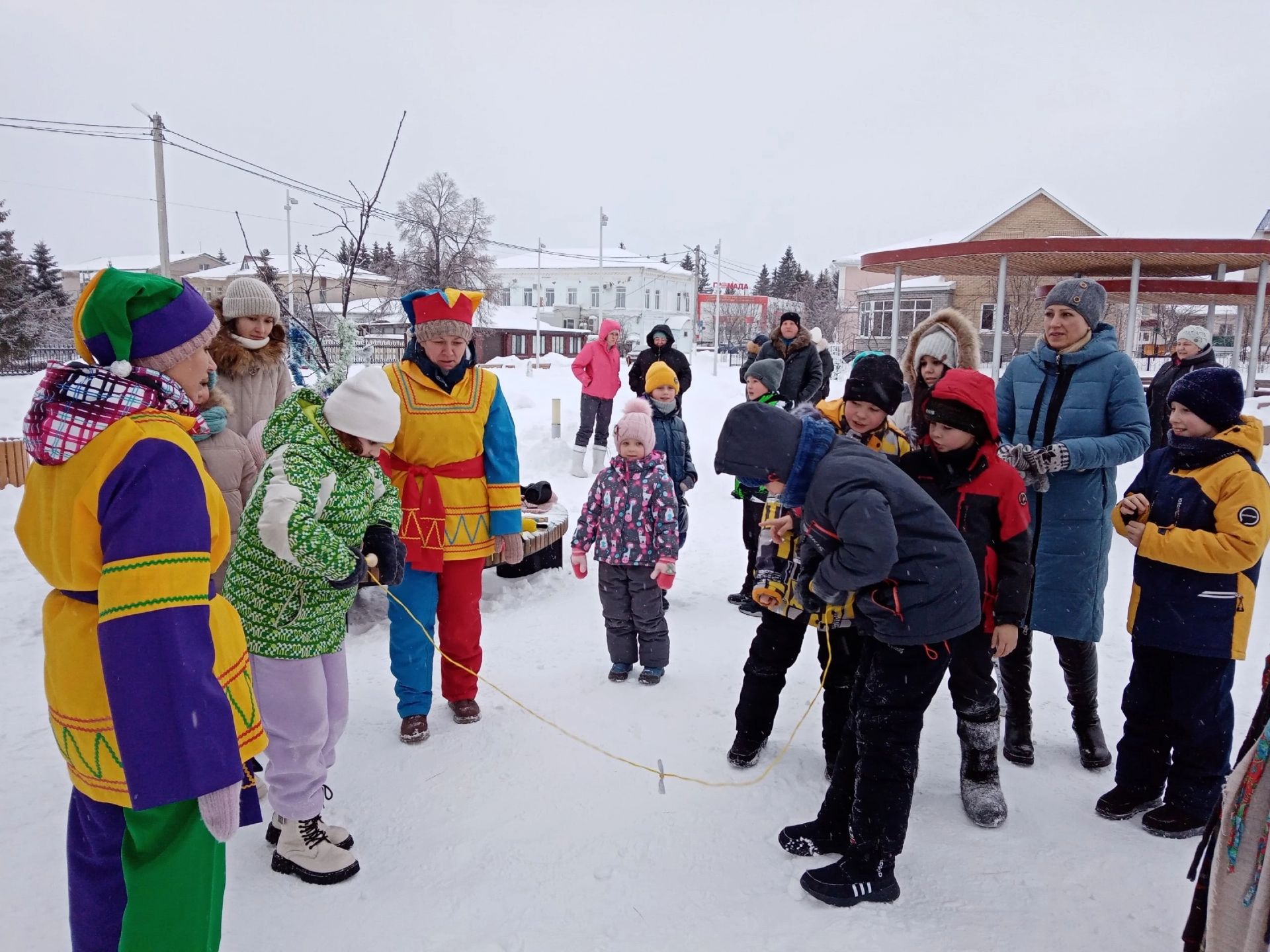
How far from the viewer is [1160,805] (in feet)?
10.4

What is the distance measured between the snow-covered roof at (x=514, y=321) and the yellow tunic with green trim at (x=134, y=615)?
43925 mm

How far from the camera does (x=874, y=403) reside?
10.8 feet

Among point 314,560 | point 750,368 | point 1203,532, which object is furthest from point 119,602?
point 750,368

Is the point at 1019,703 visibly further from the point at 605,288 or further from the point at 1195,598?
the point at 605,288

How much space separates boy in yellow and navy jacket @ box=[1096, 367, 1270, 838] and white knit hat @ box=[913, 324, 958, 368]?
44.6 inches

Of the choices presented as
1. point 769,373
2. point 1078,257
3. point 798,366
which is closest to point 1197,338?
point 798,366

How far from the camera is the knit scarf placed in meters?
2.72

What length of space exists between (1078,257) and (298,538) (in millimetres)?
13925

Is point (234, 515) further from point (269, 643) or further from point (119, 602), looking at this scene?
point (119, 602)

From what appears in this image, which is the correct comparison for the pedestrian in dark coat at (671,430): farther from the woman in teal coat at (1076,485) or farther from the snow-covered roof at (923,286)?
the snow-covered roof at (923,286)

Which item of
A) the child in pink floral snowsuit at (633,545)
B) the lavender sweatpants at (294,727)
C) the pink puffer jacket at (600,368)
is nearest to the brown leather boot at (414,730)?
the lavender sweatpants at (294,727)

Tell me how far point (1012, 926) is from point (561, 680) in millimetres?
2565

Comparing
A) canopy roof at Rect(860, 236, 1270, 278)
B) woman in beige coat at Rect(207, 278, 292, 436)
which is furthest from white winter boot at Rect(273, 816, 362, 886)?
canopy roof at Rect(860, 236, 1270, 278)

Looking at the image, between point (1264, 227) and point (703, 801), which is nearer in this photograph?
point (703, 801)
